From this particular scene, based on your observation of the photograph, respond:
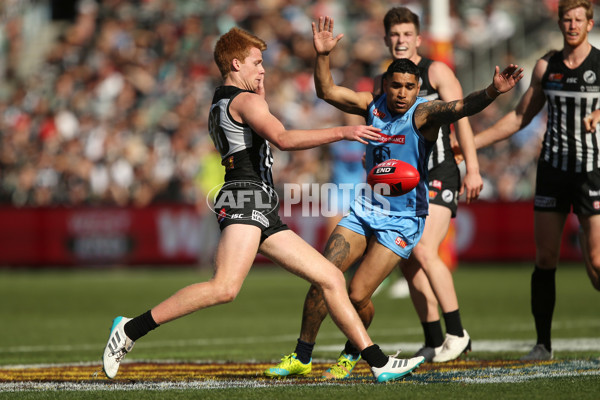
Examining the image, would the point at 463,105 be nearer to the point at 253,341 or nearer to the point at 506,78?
the point at 506,78

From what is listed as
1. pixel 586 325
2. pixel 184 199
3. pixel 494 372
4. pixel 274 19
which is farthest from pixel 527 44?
pixel 494 372

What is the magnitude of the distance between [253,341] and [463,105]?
14.2ft

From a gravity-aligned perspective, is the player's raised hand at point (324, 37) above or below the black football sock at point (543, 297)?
above

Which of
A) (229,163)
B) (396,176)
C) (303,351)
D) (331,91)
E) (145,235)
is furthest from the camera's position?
(145,235)

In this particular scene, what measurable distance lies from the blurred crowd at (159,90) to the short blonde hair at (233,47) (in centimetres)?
1189

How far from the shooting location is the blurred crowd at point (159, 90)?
2091 centimetres

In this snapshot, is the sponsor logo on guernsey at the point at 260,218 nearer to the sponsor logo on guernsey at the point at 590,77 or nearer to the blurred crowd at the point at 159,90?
the sponsor logo on guernsey at the point at 590,77

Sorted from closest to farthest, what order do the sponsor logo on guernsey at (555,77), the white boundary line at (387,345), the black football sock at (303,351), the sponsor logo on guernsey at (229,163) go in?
1. the sponsor logo on guernsey at (229,163)
2. the black football sock at (303,351)
3. the sponsor logo on guernsey at (555,77)
4. the white boundary line at (387,345)

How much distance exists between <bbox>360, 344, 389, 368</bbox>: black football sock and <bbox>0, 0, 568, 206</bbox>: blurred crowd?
40.5 feet

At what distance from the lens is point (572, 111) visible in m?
7.76

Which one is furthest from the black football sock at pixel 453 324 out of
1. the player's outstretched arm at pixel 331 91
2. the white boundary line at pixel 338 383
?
the player's outstretched arm at pixel 331 91

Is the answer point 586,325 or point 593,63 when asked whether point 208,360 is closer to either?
point 593,63

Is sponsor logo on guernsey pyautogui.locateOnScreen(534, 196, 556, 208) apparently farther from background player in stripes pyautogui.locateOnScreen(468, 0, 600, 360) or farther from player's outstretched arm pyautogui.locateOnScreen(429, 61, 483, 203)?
player's outstretched arm pyautogui.locateOnScreen(429, 61, 483, 203)

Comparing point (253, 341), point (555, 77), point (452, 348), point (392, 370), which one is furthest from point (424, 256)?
point (253, 341)
